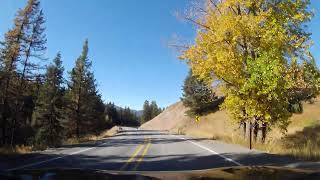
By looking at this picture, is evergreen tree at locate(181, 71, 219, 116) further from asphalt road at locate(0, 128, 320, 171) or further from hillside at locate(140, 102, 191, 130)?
asphalt road at locate(0, 128, 320, 171)

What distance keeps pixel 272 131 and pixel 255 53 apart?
786 inches

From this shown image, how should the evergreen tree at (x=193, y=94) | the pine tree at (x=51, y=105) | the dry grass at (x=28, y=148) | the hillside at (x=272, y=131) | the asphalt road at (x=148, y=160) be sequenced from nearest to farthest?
the asphalt road at (x=148, y=160) → the hillside at (x=272, y=131) → the dry grass at (x=28, y=148) → the pine tree at (x=51, y=105) → the evergreen tree at (x=193, y=94)

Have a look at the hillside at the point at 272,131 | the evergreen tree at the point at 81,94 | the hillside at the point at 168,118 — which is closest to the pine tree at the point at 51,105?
the evergreen tree at the point at 81,94

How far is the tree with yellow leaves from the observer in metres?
24.2

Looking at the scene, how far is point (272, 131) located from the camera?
45875 mm

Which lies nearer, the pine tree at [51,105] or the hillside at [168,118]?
the pine tree at [51,105]

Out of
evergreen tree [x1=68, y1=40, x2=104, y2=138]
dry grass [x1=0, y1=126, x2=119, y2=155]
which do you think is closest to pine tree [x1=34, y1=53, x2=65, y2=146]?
evergreen tree [x1=68, y1=40, x2=104, y2=138]

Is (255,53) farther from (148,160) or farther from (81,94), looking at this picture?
(81,94)

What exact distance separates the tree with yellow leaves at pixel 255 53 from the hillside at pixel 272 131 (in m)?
2.44

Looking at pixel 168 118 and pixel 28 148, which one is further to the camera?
pixel 168 118

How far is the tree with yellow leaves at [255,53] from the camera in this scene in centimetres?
2422

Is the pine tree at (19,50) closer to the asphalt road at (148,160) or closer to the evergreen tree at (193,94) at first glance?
the asphalt road at (148,160)

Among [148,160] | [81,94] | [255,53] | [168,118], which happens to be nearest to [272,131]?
[255,53]

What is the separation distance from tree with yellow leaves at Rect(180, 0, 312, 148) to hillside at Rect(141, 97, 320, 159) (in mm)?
2443
